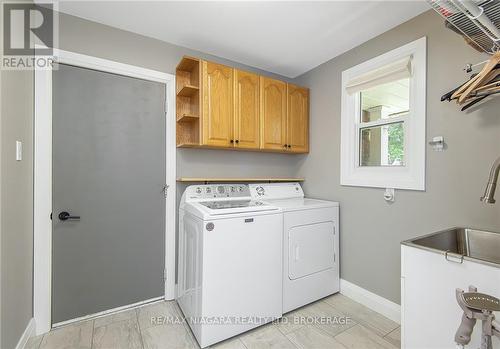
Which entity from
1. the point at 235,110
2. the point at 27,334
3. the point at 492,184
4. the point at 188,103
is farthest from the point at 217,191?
the point at 492,184

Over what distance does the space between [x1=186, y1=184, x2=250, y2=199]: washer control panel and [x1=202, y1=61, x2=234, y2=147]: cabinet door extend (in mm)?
462

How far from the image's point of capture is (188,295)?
192 centimetres

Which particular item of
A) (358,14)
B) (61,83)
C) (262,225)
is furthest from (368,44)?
(61,83)

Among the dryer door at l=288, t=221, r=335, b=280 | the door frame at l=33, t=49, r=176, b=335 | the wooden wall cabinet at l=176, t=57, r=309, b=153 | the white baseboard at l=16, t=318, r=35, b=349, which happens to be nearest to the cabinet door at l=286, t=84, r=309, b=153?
the wooden wall cabinet at l=176, t=57, r=309, b=153

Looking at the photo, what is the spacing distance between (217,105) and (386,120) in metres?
1.58

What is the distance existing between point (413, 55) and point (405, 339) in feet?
6.63

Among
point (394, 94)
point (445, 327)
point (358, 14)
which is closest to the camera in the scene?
point (445, 327)

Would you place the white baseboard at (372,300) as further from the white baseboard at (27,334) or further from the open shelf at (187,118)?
the white baseboard at (27,334)

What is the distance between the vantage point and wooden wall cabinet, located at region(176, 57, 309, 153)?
2.16 meters

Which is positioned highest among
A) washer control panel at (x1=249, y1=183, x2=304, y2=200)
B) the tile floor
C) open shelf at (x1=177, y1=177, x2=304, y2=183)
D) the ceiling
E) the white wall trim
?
the ceiling

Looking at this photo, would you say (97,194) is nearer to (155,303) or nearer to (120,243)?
(120,243)

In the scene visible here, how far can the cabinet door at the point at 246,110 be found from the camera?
2332 millimetres

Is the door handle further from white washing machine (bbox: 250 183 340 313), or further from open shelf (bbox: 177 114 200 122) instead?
white washing machine (bbox: 250 183 340 313)

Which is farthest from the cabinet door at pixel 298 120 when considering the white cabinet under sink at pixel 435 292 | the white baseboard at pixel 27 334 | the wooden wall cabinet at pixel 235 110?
the white baseboard at pixel 27 334
